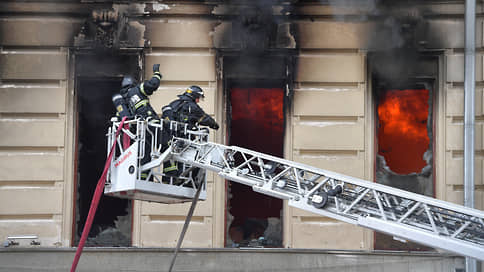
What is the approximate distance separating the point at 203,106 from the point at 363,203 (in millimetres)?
4565

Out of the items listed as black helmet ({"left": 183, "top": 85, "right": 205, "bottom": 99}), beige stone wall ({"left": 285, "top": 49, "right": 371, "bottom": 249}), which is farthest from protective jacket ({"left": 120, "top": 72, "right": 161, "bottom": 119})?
beige stone wall ({"left": 285, "top": 49, "right": 371, "bottom": 249})

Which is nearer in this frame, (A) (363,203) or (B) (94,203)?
(A) (363,203)

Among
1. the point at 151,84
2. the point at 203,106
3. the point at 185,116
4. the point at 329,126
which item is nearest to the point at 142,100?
the point at 151,84

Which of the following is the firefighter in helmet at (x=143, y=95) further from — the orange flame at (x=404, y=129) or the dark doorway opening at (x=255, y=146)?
the orange flame at (x=404, y=129)

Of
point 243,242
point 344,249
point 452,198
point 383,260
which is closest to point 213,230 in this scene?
point 243,242

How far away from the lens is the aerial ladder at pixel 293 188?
266 inches

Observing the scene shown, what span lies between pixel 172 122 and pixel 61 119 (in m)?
3.68

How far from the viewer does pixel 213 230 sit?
10984mm

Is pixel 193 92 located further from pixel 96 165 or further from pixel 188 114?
pixel 96 165

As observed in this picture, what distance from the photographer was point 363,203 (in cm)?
726

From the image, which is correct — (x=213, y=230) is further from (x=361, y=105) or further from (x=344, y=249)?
(x=361, y=105)

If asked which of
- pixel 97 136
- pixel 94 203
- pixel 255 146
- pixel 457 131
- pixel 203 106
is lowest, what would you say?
pixel 94 203

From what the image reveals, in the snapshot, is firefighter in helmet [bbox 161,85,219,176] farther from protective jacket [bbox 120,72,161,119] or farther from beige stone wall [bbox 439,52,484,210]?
beige stone wall [bbox 439,52,484,210]

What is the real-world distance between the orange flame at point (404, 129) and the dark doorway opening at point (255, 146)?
190 cm
